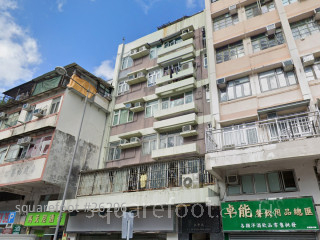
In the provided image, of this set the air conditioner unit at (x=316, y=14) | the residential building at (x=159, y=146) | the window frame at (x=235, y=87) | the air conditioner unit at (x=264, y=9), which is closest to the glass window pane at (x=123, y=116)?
the residential building at (x=159, y=146)

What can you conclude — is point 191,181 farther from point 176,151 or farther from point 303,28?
point 303,28

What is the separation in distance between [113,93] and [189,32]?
7799mm

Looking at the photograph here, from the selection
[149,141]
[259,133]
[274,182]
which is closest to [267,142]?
[259,133]

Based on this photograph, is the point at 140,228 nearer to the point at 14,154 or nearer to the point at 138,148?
the point at 138,148

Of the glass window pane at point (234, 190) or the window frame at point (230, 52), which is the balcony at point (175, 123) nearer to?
the window frame at point (230, 52)

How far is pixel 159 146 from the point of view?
1481cm

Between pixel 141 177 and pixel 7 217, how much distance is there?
37.9 ft

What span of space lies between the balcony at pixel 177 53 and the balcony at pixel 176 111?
13.2 ft

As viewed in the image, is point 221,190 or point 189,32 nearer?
point 221,190

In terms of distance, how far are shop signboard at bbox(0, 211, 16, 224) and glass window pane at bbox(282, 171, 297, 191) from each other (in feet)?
56.0

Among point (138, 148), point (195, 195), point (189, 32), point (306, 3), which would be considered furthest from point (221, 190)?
point (189, 32)

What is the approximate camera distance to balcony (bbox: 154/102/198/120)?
14.2 metres

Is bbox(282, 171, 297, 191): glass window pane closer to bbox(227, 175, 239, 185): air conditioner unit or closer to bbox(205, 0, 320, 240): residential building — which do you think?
bbox(205, 0, 320, 240): residential building

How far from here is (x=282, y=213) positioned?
819 cm
